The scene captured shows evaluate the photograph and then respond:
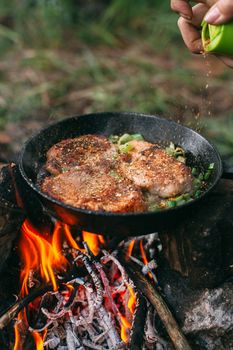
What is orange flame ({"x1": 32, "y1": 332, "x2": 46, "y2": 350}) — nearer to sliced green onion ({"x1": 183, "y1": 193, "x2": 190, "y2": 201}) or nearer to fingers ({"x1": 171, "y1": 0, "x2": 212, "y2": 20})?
sliced green onion ({"x1": 183, "y1": 193, "x2": 190, "y2": 201})

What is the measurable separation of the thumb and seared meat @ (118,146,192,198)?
0.99 metres

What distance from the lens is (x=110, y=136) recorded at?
145 inches

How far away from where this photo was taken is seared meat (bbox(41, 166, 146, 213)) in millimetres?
2771

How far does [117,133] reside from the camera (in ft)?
12.2

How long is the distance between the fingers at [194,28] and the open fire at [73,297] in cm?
168

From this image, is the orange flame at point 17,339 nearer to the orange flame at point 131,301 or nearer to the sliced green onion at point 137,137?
the orange flame at point 131,301

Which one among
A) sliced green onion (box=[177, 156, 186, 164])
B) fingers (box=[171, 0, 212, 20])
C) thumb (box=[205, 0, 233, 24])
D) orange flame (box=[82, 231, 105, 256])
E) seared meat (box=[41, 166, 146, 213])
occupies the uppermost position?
thumb (box=[205, 0, 233, 24])

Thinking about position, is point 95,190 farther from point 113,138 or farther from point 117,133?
point 117,133

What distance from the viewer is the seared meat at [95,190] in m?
2.77

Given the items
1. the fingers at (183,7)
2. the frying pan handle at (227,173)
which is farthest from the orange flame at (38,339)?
the fingers at (183,7)

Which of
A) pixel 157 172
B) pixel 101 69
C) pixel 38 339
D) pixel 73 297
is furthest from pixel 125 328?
pixel 101 69

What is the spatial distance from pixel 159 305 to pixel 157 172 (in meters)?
0.92

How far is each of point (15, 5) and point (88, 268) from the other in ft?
21.5

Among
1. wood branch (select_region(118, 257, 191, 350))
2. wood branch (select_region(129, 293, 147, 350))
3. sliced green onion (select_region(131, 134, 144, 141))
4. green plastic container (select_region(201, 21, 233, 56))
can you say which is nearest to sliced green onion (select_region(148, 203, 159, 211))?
wood branch (select_region(118, 257, 191, 350))
